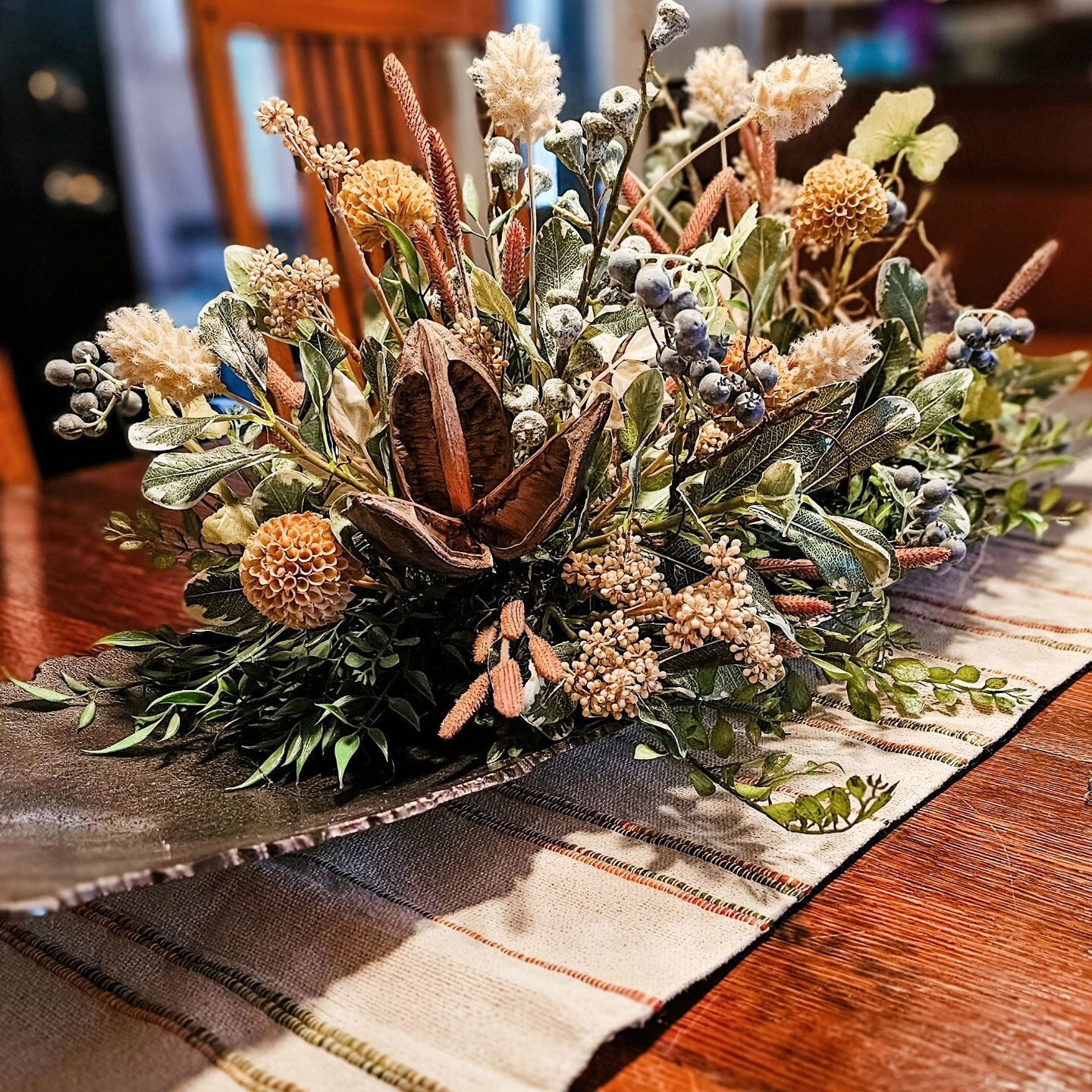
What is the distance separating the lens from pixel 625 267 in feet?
1.63

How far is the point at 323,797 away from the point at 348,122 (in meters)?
1.46

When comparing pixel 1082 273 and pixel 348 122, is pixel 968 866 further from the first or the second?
pixel 1082 273

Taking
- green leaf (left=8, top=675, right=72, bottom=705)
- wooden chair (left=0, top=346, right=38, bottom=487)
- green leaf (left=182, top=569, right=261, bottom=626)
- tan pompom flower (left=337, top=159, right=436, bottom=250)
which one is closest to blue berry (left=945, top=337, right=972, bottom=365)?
tan pompom flower (left=337, top=159, right=436, bottom=250)

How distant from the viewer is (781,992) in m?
0.43

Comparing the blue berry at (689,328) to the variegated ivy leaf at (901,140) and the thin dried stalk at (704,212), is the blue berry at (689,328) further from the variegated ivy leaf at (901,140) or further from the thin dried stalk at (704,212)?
the variegated ivy leaf at (901,140)

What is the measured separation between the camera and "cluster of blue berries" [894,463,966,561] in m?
0.59

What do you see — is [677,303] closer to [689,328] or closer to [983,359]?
[689,328]

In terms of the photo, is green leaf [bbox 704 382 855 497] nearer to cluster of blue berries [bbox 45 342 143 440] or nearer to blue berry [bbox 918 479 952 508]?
blue berry [bbox 918 479 952 508]

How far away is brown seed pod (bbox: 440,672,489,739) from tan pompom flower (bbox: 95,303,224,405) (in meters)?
0.20

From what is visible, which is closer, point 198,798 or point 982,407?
point 198,798

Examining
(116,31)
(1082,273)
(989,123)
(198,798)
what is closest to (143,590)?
(198,798)

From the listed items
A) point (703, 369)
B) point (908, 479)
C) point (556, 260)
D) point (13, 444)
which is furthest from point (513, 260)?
point (13, 444)

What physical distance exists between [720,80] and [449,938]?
0.54 metres

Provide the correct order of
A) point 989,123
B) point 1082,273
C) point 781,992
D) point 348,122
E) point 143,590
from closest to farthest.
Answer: point 781,992
point 143,590
point 348,122
point 1082,273
point 989,123
